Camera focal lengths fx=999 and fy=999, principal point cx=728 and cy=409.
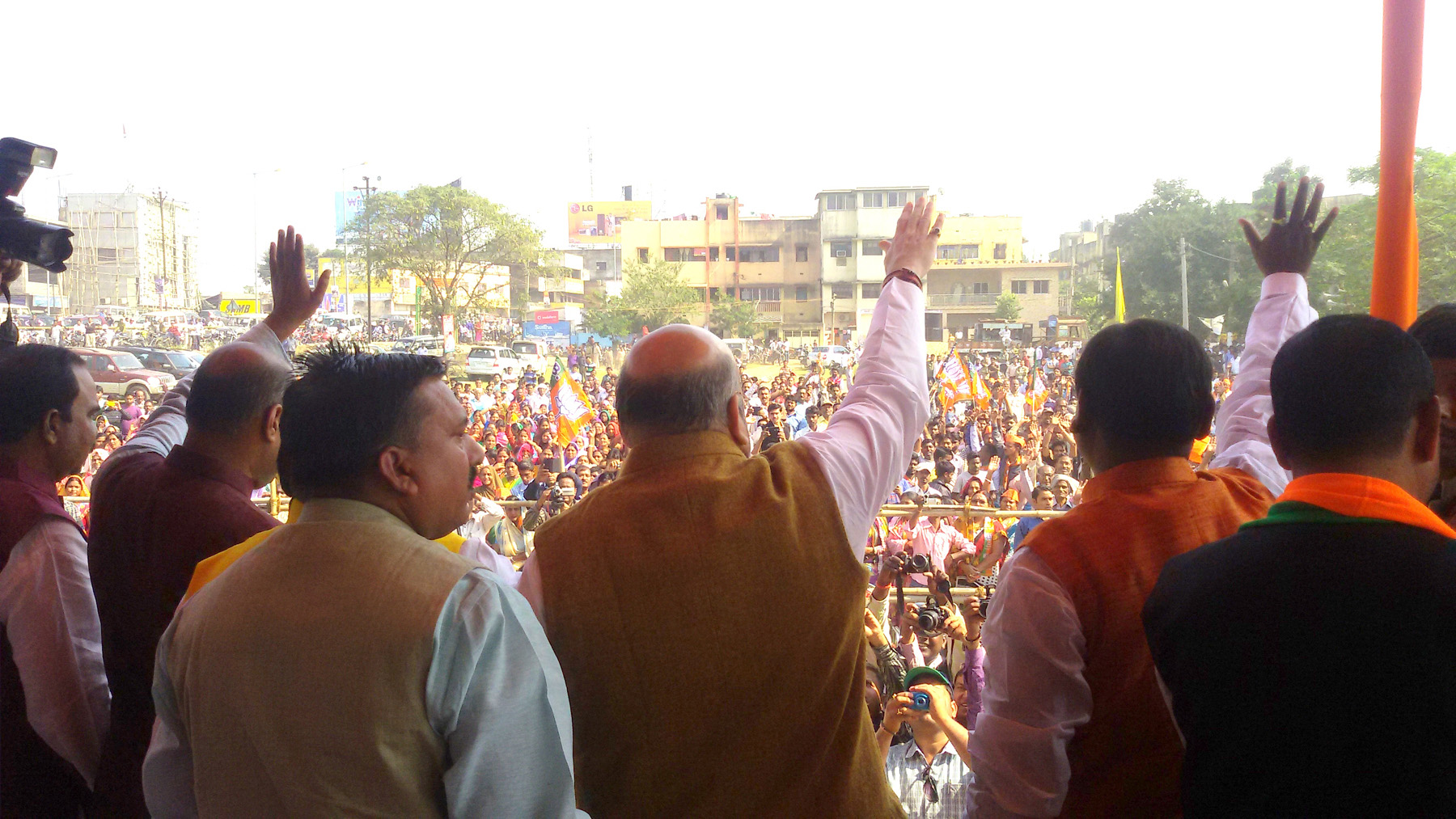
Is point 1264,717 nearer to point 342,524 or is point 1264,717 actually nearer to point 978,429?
point 342,524

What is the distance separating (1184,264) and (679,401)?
37.1 feet

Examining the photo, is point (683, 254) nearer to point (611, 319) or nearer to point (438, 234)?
point (611, 319)

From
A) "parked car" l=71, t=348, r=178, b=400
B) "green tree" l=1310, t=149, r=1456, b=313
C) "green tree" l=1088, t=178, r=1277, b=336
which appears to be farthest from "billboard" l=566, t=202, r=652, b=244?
"green tree" l=1310, t=149, r=1456, b=313

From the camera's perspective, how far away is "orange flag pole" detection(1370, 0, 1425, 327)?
1783mm

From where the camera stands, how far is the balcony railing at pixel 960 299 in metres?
30.2

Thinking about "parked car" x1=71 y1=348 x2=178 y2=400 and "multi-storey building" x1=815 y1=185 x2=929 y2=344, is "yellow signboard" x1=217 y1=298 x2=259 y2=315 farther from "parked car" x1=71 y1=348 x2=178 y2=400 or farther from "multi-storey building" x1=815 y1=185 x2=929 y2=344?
"multi-storey building" x1=815 y1=185 x2=929 y2=344

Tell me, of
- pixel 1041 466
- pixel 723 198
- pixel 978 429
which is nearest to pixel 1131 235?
pixel 978 429

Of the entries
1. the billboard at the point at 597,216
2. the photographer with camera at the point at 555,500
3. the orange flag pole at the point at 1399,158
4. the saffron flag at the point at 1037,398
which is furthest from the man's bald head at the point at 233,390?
the billboard at the point at 597,216

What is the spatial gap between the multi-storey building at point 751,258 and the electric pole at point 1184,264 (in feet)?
67.3

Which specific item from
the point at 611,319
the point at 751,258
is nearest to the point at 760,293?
the point at 751,258

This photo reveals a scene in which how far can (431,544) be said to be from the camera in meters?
1.08

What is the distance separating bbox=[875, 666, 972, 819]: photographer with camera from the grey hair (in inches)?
36.2

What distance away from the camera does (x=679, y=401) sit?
1.36m

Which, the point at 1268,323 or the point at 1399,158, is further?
the point at 1399,158
